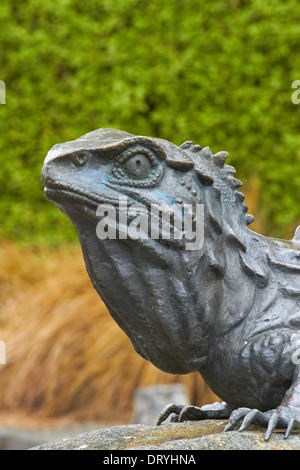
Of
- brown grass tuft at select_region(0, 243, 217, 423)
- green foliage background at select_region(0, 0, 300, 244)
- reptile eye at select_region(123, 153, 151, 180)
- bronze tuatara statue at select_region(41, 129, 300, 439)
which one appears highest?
green foliage background at select_region(0, 0, 300, 244)

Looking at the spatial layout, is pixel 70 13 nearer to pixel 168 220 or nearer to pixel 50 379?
pixel 50 379

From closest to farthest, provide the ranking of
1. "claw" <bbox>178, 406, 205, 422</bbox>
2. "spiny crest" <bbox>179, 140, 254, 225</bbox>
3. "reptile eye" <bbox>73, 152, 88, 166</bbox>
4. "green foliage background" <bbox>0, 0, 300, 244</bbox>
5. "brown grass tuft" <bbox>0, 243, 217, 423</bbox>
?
"reptile eye" <bbox>73, 152, 88, 166</bbox> < "spiny crest" <bbox>179, 140, 254, 225</bbox> < "claw" <bbox>178, 406, 205, 422</bbox> < "brown grass tuft" <bbox>0, 243, 217, 423</bbox> < "green foliage background" <bbox>0, 0, 300, 244</bbox>

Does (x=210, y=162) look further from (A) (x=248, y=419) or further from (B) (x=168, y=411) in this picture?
(B) (x=168, y=411)

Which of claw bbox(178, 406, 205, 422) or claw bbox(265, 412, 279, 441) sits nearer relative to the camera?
claw bbox(265, 412, 279, 441)

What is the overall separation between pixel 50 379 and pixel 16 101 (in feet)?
10.1

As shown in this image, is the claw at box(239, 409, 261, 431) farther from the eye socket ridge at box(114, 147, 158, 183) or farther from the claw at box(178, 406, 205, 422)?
the eye socket ridge at box(114, 147, 158, 183)

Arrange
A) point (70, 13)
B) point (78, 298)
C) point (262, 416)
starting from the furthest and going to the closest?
point (70, 13) → point (78, 298) → point (262, 416)

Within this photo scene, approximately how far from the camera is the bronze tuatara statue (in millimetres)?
2100

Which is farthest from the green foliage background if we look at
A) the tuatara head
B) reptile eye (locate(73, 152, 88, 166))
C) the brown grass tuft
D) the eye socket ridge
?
reptile eye (locate(73, 152, 88, 166))

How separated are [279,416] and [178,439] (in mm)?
385

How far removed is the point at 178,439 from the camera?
7.35 feet

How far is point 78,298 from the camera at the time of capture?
5539mm

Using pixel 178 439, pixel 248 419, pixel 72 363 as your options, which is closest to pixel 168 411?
pixel 178 439

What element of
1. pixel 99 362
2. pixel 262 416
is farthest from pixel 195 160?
pixel 99 362
